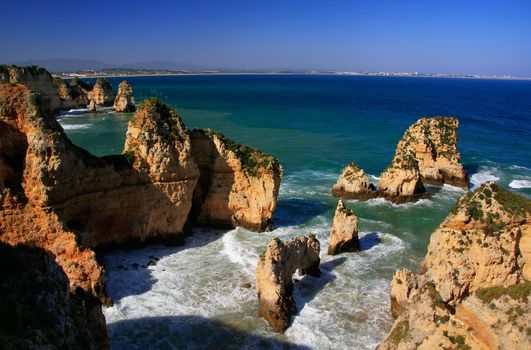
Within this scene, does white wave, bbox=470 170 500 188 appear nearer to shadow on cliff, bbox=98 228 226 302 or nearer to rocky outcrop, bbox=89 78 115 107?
shadow on cliff, bbox=98 228 226 302

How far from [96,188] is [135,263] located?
513 centimetres

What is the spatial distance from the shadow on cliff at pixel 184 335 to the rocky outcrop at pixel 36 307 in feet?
26.0

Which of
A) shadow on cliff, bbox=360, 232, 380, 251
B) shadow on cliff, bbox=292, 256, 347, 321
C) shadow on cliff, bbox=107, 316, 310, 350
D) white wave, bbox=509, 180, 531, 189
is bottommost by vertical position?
shadow on cliff, bbox=107, 316, 310, 350

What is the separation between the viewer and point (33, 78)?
92.9m

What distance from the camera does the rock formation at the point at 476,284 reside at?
13.0 meters

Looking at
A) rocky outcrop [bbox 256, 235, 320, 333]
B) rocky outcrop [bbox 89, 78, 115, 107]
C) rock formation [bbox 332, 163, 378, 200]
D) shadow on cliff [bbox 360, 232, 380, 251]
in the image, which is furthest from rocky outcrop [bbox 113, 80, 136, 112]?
rocky outcrop [bbox 256, 235, 320, 333]

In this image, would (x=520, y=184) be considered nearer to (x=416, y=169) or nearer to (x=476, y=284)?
(x=416, y=169)

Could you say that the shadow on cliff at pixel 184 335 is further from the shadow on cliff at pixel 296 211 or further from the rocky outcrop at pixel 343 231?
the shadow on cliff at pixel 296 211

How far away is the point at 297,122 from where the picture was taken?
9312cm

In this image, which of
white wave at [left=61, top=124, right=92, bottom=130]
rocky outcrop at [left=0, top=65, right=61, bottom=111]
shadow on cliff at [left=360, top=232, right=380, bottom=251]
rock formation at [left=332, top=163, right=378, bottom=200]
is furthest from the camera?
rocky outcrop at [left=0, top=65, right=61, bottom=111]

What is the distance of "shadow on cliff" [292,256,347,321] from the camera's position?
75.8ft

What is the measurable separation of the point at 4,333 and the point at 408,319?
1219 cm

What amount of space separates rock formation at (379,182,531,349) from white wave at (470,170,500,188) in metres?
34.5

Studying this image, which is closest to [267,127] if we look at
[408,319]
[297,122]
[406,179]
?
[297,122]
